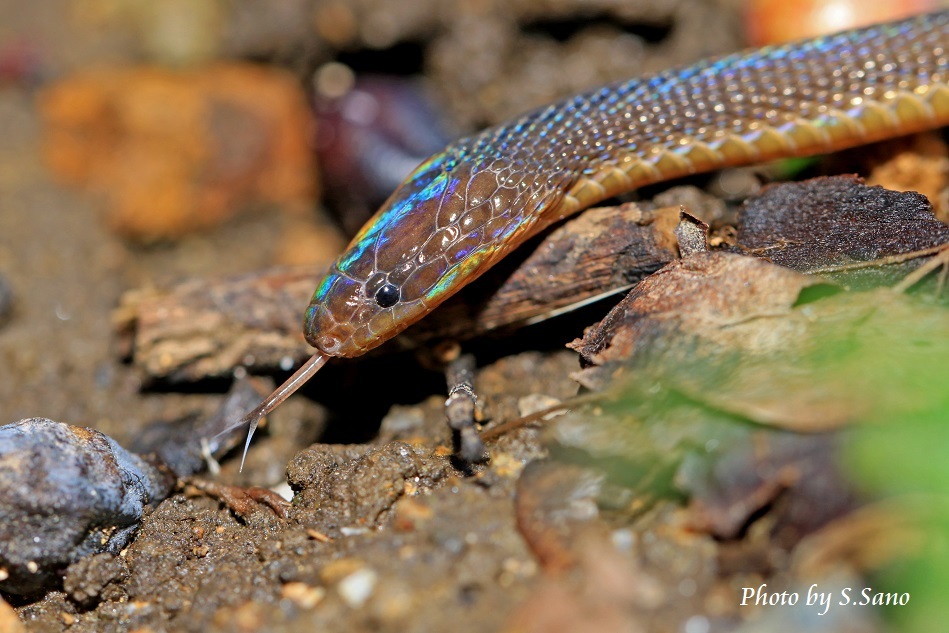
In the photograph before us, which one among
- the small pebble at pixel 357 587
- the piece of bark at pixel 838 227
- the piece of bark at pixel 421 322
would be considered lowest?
the small pebble at pixel 357 587

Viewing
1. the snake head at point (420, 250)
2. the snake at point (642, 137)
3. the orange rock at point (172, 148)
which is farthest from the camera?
the orange rock at point (172, 148)

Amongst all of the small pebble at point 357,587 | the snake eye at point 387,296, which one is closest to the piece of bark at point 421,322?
the snake eye at point 387,296

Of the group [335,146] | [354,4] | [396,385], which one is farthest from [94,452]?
[354,4]

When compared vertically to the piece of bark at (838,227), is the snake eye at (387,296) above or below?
below

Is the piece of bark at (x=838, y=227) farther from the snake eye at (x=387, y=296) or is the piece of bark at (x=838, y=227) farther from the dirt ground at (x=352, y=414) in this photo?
the snake eye at (x=387, y=296)

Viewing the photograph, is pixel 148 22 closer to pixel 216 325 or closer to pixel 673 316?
pixel 216 325

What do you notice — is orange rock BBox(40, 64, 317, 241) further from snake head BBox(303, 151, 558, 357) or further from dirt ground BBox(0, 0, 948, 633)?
snake head BBox(303, 151, 558, 357)
